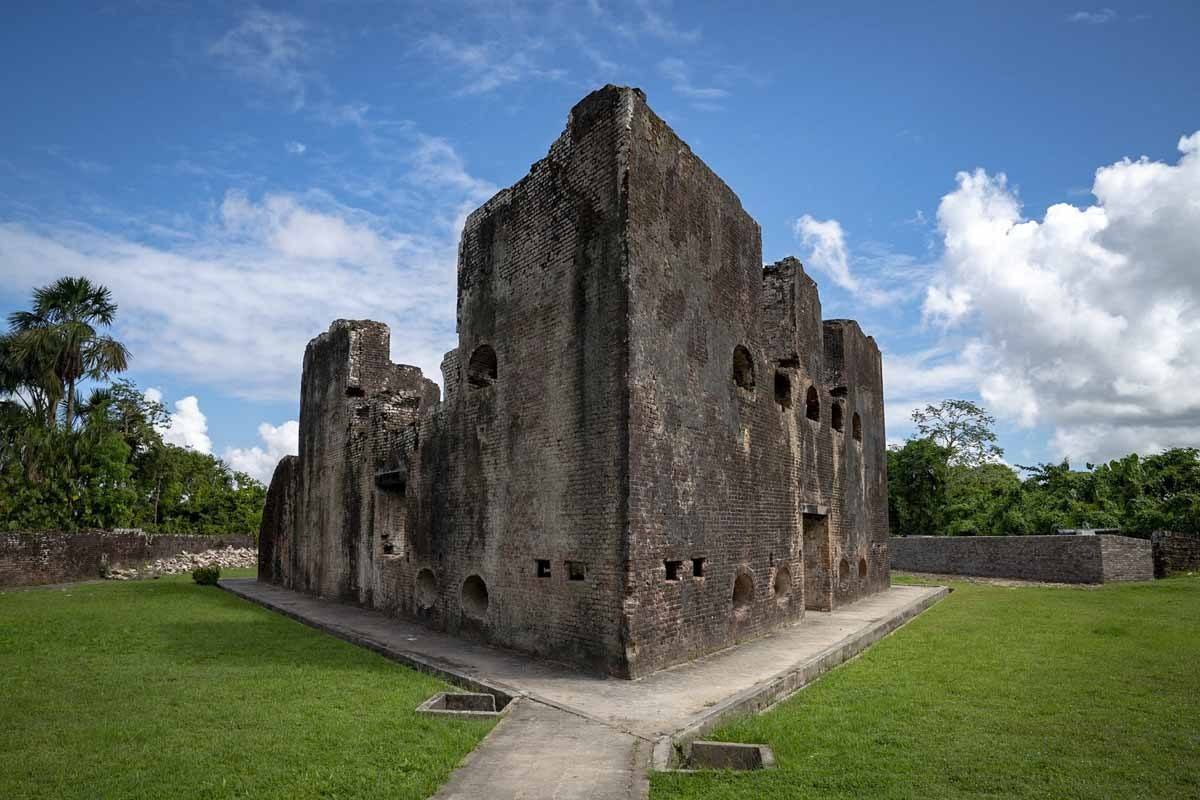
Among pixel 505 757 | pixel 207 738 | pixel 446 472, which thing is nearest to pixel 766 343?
A: pixel 446 472

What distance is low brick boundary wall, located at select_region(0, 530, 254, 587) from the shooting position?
75.9 ft

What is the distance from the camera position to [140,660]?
10.2m

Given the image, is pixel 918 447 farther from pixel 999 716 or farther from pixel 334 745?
pixel 334 745

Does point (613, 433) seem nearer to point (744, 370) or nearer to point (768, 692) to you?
point (768, 692)

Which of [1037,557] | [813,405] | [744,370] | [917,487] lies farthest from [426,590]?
[917,487]

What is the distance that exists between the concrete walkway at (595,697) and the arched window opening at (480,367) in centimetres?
416

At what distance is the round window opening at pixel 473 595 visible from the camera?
1183 centimetres

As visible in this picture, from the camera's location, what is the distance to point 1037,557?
2495 cm

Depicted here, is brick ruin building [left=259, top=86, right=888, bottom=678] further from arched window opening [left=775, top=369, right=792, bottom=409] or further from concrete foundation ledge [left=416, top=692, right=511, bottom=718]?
concrete foundation ledge [left=416, top=692, right=511, bottom=718]

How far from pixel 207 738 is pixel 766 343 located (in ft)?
33.4

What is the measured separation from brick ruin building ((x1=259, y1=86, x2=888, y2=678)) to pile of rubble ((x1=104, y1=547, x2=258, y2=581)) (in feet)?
51.5

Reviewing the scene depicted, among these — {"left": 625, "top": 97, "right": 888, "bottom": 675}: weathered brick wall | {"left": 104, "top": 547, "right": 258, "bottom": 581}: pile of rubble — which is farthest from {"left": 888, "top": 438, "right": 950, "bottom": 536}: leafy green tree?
{"left": 104, "top": 547, "right": 258, "bottom": 581}: pile of rubble

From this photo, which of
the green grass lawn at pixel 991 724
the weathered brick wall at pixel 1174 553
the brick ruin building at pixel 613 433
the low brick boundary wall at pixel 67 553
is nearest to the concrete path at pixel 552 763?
the green grass lawn at pixel 991 724

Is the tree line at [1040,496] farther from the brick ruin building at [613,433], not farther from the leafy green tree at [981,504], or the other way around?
the brick ruin building at [613,433]
